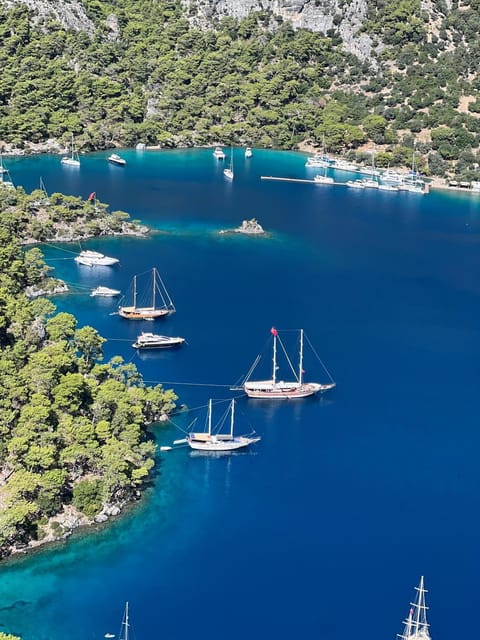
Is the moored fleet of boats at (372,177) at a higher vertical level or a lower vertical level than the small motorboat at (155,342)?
higher

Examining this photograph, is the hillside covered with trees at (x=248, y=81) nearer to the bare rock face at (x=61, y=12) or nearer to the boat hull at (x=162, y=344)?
the bare rock face at (x=61, y=12)

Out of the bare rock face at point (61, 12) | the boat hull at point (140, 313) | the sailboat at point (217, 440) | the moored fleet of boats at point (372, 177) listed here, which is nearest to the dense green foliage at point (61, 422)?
the sailboat at point (217, 440)

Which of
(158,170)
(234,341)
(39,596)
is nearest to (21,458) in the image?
(39,596)

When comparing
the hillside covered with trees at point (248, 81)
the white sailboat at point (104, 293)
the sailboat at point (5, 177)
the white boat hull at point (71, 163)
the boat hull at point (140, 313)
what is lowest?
the boat hull at point (140, 313)

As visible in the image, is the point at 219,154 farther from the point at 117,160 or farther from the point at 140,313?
the point at 140,313

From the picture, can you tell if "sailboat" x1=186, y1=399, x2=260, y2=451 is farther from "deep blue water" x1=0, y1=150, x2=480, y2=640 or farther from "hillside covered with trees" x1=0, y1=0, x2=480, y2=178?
"hillside covered with trees" x1=0, y1=0, x2=480, y2=178
